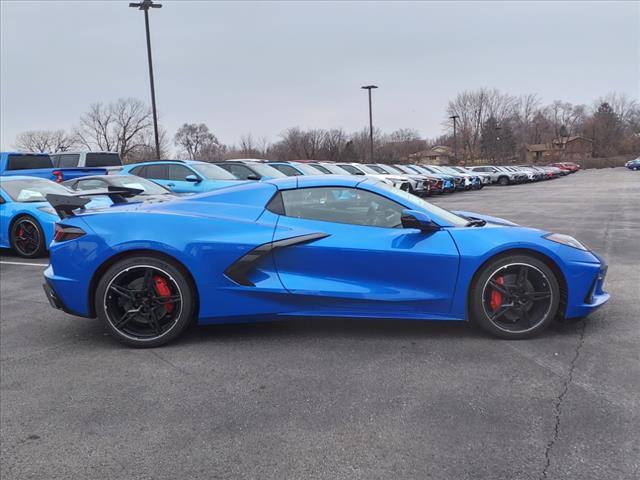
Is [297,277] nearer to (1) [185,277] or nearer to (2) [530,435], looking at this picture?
(1) [185,277]

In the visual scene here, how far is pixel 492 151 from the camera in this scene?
304 ft

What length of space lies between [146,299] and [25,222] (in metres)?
5.78

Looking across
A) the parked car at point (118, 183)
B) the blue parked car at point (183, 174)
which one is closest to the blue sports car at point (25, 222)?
the parked car at point (118, 183)

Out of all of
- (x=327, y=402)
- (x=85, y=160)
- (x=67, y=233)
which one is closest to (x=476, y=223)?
(x=327, y=402)

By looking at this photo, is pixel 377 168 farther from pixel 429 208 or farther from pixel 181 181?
pixel 429 208

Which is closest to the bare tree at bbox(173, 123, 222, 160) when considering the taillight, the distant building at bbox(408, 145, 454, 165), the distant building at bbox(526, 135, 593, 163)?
the distant building at bbox(408, 145, 454, 165)

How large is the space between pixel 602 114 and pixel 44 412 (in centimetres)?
11181

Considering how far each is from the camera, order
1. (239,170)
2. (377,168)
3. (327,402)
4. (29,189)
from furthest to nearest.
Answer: (377,168) → (239,170) → (29,189) → (327,402)

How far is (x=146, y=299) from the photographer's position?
3.96 meters

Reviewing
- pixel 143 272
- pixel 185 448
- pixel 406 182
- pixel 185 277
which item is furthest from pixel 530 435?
pixel 406 182

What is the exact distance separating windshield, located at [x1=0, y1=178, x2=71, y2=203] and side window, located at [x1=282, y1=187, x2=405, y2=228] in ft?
20.6

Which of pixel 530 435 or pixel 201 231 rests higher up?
pixel 201 231

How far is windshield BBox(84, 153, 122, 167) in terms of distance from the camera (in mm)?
15570

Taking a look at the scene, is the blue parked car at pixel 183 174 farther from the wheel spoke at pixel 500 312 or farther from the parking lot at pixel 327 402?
the wheel spoke at pixel 500 312
